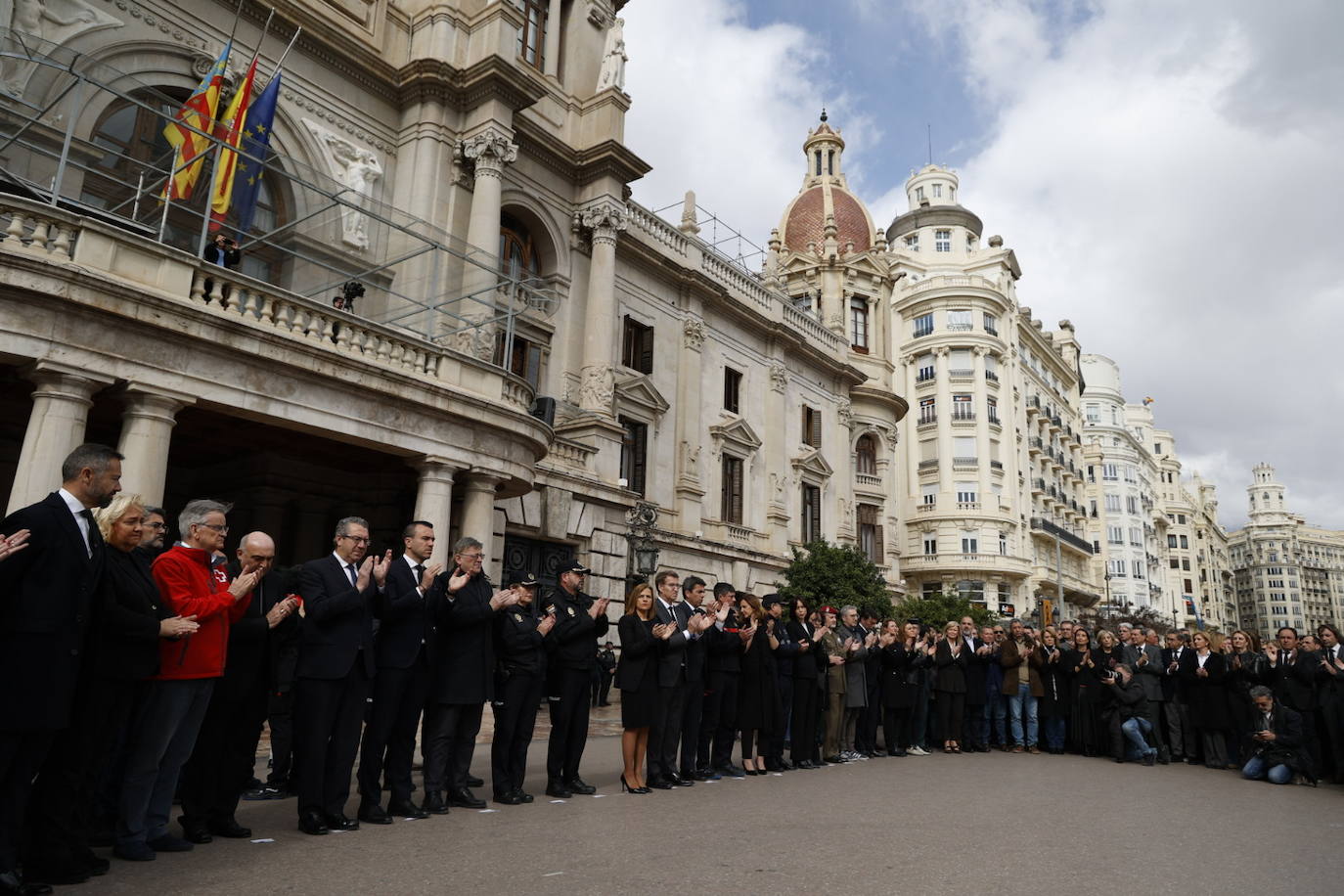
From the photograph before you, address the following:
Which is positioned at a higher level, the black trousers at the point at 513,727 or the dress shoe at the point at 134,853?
the black trousers at the point at 513,727

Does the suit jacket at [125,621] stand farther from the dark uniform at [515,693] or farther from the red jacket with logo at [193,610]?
the dark uniform at [515,693]

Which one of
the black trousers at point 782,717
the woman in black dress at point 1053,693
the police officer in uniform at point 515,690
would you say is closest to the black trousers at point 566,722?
the police officer in uniform at point 515,690

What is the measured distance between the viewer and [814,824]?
A: 689 centimetres

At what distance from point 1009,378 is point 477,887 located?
5369 centimetres

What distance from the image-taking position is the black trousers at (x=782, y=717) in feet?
33.8

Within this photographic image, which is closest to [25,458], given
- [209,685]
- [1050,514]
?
[209,685]

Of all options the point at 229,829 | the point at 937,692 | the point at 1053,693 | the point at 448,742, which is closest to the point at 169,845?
the point at 229,829

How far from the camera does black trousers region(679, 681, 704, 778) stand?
9047mm

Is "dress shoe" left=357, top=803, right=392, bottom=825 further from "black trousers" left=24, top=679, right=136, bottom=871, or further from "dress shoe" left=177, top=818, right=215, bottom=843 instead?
"black trousers" left=24, top=679, right=136, bottom=871

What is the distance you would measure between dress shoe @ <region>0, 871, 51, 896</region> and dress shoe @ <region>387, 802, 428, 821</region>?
2566mm

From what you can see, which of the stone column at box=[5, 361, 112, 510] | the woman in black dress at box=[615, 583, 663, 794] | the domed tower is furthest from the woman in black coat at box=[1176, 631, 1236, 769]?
the domed tower

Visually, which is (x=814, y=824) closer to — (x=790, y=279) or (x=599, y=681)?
(x=599, y=681)

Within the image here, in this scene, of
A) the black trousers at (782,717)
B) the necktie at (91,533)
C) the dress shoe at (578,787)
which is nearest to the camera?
the necktie at (91,533)

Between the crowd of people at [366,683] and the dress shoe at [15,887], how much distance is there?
23 mm
